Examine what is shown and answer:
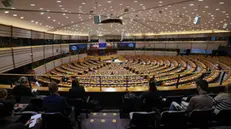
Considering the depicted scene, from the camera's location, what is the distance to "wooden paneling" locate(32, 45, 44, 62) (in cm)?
1319

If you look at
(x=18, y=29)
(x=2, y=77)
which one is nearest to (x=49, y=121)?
(x=2, y=77)

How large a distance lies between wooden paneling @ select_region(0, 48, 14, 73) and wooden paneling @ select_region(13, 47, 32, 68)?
59 centimetres

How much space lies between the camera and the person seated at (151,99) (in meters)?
2.72

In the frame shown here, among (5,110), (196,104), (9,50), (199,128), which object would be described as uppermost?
(9,50)

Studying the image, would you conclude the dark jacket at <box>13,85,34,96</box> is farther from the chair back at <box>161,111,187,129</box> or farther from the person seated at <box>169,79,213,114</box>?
the person seated at <box>169,79,213,114</box>

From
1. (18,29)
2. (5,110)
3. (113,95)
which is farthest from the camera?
(18,29)

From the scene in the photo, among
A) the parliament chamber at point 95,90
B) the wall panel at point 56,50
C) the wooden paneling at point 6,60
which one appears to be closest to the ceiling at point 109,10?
the parliament chamber at point 95,90

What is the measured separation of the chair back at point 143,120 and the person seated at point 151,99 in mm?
428

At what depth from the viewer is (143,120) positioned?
2.30 metres

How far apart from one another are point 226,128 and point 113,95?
271 centimetres

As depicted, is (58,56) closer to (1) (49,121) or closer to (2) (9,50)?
(2) (9,50)

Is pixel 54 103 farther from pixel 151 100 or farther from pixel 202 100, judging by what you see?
pixel 202 100

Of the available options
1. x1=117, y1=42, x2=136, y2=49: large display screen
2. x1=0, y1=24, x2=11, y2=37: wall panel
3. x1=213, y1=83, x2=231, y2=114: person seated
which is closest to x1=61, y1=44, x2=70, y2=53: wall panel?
x1=0, y1=24, x2=11, y2=37: wall panel

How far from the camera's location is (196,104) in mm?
2289
